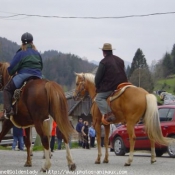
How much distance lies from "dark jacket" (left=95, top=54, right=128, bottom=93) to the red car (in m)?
4.55

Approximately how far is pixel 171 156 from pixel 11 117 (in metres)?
7.40

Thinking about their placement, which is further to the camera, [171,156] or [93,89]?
[171,156]

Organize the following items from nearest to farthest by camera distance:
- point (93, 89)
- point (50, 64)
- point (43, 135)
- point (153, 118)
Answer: point (43, 135) → point (153, 118) → point (93, 89) → point (50, 64)

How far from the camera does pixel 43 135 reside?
10.8m

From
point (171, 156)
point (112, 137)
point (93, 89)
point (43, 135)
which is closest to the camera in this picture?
point (43, 135)

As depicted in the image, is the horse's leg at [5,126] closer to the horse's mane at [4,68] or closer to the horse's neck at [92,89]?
the horse's mane at [4,68]

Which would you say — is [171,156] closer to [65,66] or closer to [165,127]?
[165,127]

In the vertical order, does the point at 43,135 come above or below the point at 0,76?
below

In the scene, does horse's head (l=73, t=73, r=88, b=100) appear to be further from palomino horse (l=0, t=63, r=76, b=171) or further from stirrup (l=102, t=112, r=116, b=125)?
palomino horse (l=0, t=63, r=76, b=171)

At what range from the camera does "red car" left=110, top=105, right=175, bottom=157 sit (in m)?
17.4

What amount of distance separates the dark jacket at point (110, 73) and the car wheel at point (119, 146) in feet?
19.2

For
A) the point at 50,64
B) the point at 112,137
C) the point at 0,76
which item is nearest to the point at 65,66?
the point at 50,64

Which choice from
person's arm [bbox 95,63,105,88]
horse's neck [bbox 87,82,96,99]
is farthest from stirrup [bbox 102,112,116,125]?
horse's neck [bbox 87,82,96,99]

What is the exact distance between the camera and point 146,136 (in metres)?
18.0
